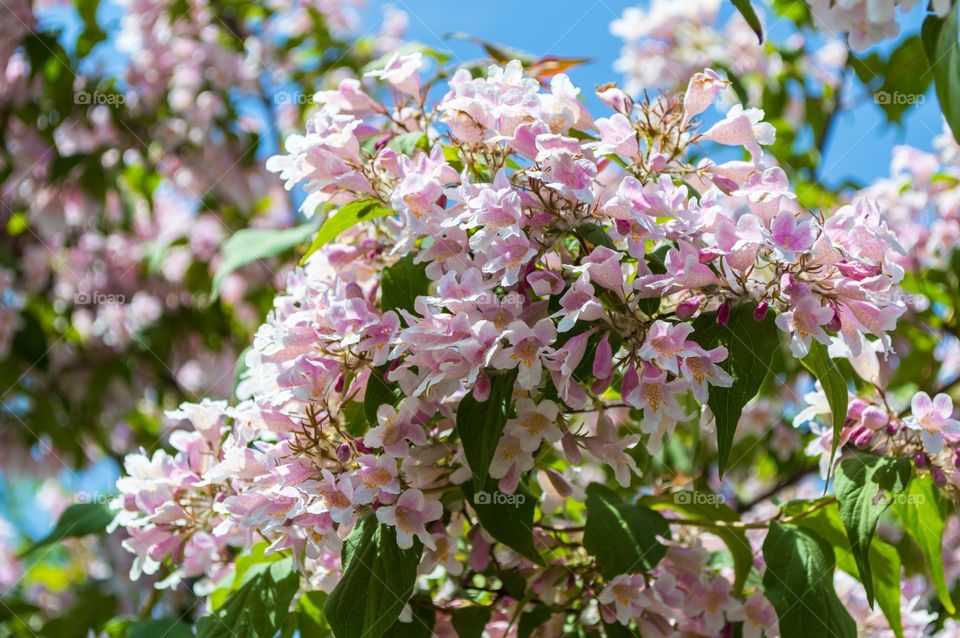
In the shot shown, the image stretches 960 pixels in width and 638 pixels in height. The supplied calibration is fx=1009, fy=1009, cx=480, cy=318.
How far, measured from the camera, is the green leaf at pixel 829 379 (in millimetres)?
1063

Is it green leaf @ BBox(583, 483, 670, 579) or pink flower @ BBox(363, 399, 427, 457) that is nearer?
pink flower @ BBox(363, 399, 427, 457)

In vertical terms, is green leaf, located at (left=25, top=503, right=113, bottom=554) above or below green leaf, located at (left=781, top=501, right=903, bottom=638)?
below

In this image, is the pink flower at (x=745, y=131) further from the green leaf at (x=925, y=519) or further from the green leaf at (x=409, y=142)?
the green leaf at (x=925, y=519)

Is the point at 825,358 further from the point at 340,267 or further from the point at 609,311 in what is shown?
the point at 340,267

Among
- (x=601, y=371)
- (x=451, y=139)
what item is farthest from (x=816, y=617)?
(x=451, y=139)

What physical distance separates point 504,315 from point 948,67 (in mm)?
752

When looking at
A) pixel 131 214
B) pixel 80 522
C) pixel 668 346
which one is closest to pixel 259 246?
pixel 80 522

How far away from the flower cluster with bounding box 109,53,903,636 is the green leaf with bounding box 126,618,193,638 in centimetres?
28

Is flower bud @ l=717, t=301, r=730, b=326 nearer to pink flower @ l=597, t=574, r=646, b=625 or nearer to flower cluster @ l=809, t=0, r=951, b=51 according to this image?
pink flower @ l=597, t=574, r=646, b=625

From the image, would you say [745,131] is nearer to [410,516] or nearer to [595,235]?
[595,235]

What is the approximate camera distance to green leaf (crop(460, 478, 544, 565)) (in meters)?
1.10

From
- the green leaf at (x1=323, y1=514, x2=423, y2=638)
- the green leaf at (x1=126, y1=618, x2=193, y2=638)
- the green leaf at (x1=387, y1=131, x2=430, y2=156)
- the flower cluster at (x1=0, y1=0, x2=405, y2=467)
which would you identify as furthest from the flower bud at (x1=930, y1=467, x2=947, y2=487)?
the flower cluster at (x1=0, y1=0, x2=405, y2=467)

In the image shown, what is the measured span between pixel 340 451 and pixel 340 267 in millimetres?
267

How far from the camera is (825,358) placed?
1070 millimetres
